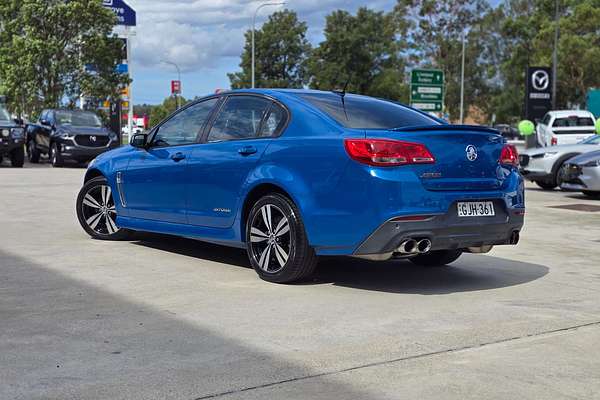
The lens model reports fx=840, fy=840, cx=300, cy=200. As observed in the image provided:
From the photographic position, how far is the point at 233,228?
695 cm

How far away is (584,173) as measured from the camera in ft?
50.0

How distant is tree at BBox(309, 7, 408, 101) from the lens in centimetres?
7569

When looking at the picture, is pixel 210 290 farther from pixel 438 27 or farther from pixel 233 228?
pixel 438 27

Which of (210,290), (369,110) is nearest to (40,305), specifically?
(210,290)

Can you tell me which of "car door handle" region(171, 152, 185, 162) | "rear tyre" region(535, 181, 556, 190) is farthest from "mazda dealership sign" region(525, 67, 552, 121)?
"car door handle" region(171, 152, 185, 162)

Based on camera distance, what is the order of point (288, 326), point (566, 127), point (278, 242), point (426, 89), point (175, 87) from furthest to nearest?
point (175, 87), point (426, 89), point (566, 127), point (278, 242), point (288, 326)

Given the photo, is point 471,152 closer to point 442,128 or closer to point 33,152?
point 442,128

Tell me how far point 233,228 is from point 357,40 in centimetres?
7178

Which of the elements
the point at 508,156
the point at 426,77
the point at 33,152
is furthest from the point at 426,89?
the point at 508,156

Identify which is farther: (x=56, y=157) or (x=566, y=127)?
(x=566, y=127)

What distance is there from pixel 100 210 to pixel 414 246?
4051 millimetres

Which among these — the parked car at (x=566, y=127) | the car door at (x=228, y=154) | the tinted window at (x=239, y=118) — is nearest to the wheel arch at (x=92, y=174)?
the car door at (x=228, y=154)

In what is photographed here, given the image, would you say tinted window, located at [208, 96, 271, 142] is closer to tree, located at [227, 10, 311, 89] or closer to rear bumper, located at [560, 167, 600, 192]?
rear bumper, located at [560, 167, 600, 192]

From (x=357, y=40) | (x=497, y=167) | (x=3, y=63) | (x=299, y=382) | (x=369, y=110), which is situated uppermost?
(x=357, y=40)
